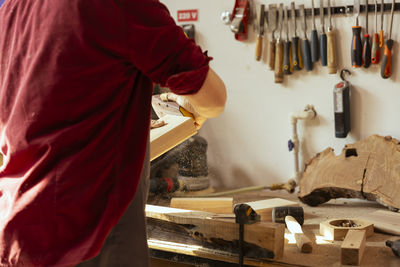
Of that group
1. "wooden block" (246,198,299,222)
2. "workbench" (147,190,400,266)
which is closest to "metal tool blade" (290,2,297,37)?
Result: "wooden block" (246,198,299,222)

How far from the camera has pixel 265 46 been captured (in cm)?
305

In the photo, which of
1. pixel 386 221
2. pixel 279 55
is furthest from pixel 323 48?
pixel 386 221

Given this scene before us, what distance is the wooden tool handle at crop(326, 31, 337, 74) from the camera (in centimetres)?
277

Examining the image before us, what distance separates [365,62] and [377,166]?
0.58 metres

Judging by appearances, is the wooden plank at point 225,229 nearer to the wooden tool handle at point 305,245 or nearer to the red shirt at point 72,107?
the wooden tool handle at point 305,245

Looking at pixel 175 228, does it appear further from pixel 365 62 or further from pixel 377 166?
pixel 365 62

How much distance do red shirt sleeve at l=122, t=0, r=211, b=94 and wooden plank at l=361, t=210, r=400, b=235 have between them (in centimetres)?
126

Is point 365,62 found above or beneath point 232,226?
above

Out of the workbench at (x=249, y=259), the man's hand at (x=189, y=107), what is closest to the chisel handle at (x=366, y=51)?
the workbench at (x=249, y=259)

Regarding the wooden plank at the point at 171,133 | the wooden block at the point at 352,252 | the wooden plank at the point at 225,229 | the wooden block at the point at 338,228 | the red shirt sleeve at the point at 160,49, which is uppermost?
the red shirt sleeve at the point at 160,49

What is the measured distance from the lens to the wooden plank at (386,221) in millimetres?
2027

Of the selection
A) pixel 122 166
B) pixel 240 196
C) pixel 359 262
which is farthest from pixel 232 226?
pixel 240 196

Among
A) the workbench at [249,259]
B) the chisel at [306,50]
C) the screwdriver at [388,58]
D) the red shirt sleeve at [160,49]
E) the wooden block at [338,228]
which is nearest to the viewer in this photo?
the red shirt sleeve at [160,49]

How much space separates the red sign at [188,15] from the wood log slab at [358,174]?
1.23 metres
